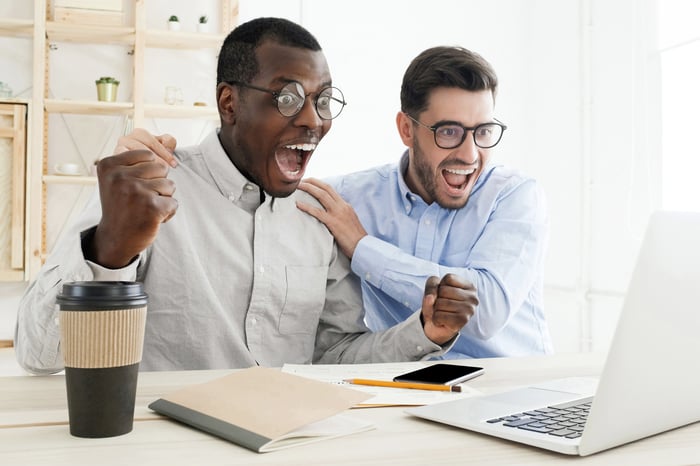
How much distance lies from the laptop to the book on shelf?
0.41ft

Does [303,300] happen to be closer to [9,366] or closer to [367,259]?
[367,259]

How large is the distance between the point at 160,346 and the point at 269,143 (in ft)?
1.63

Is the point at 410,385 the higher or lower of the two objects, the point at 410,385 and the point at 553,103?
the lower

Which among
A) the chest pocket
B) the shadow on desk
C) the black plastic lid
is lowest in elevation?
the shadow on desk

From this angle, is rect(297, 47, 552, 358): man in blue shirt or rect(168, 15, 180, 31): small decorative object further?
rect(168, 15, 180, 31): small decorative object

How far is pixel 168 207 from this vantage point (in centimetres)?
102

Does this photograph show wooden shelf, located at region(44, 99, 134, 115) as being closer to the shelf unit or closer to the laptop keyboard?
the shelf unit

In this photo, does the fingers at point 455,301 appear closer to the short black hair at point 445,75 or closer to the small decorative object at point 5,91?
the short black hair at point 445,75

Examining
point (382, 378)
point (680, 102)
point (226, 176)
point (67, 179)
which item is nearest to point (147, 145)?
point (226, 176)

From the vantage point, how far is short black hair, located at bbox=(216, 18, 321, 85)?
1.60 m

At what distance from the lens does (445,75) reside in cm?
198

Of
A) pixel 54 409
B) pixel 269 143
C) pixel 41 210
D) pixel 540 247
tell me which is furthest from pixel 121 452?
pixel 41 210

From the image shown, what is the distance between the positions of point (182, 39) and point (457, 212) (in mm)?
2048

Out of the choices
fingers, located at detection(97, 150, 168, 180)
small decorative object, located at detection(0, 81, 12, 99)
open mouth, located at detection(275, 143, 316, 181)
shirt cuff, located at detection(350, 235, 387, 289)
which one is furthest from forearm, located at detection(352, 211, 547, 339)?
small decorative object, located at detection(0, 81, 12, 99)
